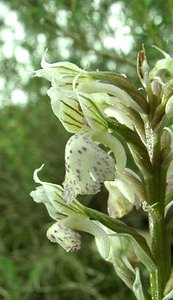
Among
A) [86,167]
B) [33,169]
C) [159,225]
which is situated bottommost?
[159,225]

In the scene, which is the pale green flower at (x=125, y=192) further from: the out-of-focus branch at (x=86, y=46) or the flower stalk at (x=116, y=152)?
the out-of-focus branch at (x=86, y=46)

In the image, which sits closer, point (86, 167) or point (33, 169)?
point (86, 167)

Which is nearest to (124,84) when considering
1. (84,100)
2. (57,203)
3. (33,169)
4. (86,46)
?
(84,100)

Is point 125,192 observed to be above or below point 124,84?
below

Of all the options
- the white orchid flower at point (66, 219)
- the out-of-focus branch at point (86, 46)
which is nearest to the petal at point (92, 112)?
the white orchid flower at point (66, 219)

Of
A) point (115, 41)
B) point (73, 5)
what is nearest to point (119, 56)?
point (115, 41)

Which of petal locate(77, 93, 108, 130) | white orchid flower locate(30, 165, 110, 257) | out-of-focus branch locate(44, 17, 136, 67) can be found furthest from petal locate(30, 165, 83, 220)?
out-of-focus branch locate(44, 17, 136, 67)

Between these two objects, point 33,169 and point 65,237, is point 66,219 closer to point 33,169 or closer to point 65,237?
point 65,237

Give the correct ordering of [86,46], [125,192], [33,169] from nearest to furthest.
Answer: [125,192] < [86,46] < [33,169]

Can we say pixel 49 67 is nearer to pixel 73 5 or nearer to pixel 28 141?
pixel 73 5
